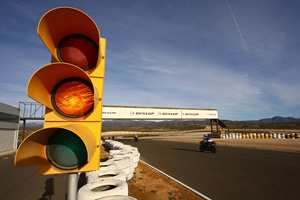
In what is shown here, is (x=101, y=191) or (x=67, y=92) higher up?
(x=67, y=92)

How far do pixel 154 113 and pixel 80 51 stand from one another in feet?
97.6

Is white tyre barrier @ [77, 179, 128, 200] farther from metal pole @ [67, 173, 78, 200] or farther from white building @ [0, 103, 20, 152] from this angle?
white building @ [0, 103, 20, 152]

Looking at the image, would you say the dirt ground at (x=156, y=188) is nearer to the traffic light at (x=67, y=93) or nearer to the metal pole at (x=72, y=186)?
the metal pole at (x=72, y=186)

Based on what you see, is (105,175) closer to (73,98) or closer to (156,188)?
(156,188)

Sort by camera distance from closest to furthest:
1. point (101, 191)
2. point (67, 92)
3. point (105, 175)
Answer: point (67, 92), point (101, 191), point (105, 175)

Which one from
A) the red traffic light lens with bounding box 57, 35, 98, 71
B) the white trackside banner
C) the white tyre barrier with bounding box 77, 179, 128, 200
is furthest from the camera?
the white trackside banner

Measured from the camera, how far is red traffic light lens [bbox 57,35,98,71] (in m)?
1.83

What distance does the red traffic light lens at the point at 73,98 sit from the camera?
1719 millimetres

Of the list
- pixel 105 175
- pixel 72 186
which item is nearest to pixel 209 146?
pixel 105 175

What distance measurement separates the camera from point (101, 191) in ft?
9.91

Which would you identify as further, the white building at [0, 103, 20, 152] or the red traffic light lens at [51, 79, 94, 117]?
the white building at [0, 103, 20, 152]

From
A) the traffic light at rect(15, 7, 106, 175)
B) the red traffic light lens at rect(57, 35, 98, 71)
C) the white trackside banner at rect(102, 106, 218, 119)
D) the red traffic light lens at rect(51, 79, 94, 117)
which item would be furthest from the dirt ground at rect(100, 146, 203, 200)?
the white trackside banner at rect(102, 106, 218, 119)

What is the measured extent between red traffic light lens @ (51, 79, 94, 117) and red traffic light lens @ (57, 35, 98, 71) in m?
0.24

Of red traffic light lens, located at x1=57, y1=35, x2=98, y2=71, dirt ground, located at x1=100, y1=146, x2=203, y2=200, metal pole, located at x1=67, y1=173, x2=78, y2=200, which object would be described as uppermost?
red traffic light lens, located at x1=57, y1=35, x2=98, y2=71
